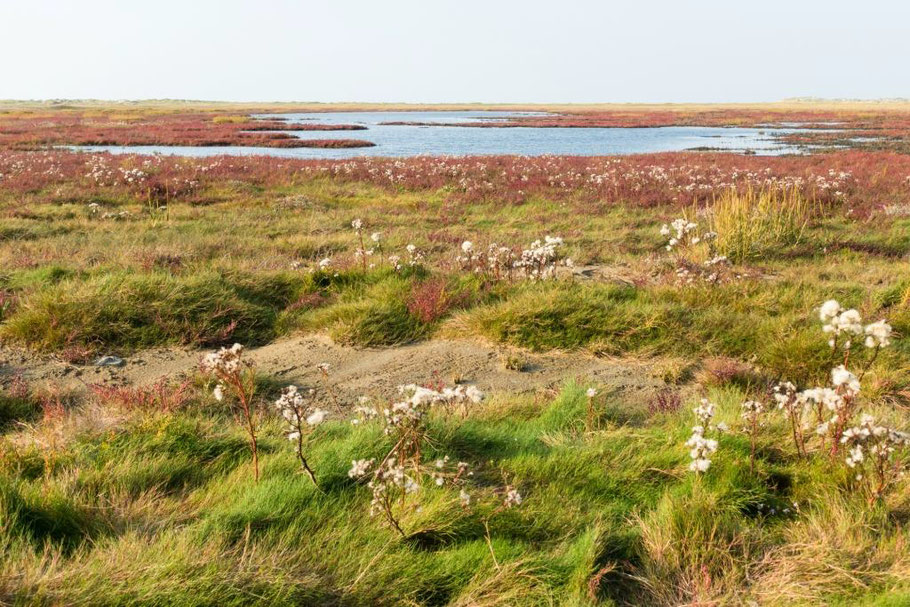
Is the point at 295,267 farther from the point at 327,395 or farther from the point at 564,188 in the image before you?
the point at 564,188

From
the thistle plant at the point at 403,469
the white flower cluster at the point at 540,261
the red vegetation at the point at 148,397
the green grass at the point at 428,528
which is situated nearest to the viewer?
the green grass at the point at 428,528

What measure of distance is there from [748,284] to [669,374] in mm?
3263

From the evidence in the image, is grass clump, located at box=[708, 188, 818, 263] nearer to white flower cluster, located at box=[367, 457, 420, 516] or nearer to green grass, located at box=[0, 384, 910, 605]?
green grass, located at box=[0, 384, 910, 605]

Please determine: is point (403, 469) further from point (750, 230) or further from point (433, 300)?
point (750, 230)

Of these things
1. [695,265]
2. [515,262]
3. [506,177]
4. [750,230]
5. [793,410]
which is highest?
[506,177]

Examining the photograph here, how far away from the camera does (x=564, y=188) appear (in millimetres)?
20609

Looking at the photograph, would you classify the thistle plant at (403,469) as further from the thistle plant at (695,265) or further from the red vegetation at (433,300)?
the thistle plant at (695,265)

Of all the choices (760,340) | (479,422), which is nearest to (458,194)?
(760,340)

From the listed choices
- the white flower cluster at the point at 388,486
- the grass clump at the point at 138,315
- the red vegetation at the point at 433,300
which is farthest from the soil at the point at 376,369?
the white flower cluster at the point at 388,486

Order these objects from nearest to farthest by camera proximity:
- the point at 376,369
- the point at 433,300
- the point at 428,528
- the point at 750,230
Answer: the point at 428,528 → the point at 376,369 → the point at 433,300 → the point at 750,230

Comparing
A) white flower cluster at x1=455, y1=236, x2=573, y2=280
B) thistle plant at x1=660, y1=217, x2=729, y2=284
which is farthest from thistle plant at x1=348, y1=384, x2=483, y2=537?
thistle plant at x1=660, y1=217, x2=729, y2=284

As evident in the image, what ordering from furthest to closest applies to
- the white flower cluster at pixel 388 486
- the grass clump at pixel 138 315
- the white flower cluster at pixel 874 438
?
the grass clump at pixel 138 315 < the white flower cluster at pixel 874 438 < the white flower cluster at pixel 388 486

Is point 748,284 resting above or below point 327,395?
above

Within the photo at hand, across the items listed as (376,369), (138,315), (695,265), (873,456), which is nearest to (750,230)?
(695,265)
